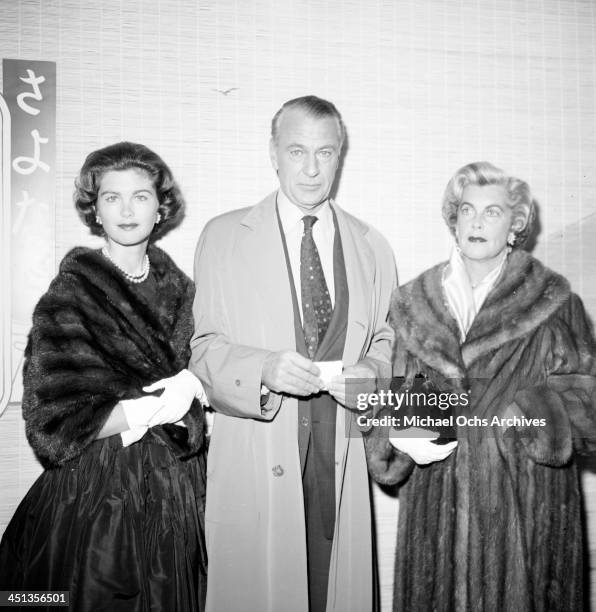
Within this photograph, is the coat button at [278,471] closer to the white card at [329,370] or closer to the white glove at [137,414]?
the white card at [329,370]

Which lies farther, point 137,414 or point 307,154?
point 307,154

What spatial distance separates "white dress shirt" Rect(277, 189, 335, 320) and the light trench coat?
5 centimetres

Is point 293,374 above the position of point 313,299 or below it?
below

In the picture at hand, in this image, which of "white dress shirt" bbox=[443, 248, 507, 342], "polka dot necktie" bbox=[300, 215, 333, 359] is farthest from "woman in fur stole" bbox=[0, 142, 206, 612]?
"white dress shirt" bbox=[443, 248, 507, 342]

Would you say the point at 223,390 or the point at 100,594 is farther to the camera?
the point at 223,390

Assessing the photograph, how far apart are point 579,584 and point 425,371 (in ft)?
2.85

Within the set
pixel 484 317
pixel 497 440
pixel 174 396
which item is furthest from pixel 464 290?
pixel 174 396

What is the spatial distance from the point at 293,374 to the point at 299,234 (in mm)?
562

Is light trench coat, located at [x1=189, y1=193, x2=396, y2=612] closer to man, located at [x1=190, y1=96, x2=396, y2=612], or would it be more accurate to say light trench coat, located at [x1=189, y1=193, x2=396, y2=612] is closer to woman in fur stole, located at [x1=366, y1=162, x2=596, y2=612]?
man, located at [x1=190, y1=96, x2=396, y2=612]

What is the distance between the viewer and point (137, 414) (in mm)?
1937

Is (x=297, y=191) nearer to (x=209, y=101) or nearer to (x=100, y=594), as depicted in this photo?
(x=209, y=101)

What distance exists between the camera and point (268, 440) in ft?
6.77

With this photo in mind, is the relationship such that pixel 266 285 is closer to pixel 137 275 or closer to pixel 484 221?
pixel 137 275

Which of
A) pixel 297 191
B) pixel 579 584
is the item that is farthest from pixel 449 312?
pixel 579 584
